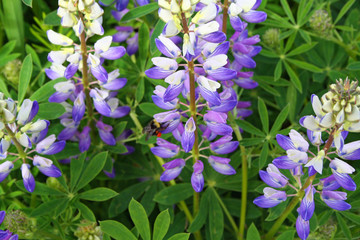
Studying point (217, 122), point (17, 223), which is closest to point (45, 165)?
point (17, 223)

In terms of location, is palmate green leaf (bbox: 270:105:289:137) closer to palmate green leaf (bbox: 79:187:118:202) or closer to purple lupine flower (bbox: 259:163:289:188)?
purple lupine flower (bbox: 259:163:289:188)

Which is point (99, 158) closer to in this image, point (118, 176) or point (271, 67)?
point (118, 176)

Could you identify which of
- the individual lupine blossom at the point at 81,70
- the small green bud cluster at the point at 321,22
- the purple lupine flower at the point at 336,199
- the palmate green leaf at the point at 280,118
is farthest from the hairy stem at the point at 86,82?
the small green bud cluster at the point at 321,22

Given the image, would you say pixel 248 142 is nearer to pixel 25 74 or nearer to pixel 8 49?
pixel 25 74

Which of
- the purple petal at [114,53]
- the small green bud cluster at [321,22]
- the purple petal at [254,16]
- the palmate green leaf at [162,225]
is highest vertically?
the purple petal at [254,16]

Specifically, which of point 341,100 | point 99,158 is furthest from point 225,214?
point 341,100

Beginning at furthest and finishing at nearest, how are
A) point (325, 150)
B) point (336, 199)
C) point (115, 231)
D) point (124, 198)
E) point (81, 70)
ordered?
point (124, 198) < point (81, 70) < point (115, 231) < point (336, 199) < point (325, 150)

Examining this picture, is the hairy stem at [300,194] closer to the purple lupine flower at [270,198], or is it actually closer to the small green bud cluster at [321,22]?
the purple lupine flower at [270,198]

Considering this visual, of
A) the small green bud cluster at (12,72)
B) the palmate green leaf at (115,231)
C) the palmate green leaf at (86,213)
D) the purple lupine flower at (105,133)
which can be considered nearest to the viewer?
the palmate green leaf at (115,231)
